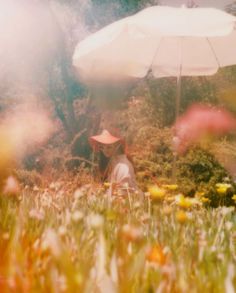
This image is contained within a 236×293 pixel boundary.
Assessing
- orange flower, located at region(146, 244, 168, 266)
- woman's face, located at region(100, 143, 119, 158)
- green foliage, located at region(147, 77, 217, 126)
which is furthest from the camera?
green foliage, located at region(147, 77, 217, 126)

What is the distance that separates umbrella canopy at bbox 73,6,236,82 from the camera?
5184mm

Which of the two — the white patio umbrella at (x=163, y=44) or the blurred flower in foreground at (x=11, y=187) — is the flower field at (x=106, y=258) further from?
the white patio umbrella at (x=163, y=44)

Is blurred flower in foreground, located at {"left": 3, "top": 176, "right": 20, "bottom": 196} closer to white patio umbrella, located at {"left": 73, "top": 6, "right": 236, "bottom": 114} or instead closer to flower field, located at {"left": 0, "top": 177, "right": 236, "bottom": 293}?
flower field, located at {"left": 0, "top": 177, "right": 236, "bottom": 293}

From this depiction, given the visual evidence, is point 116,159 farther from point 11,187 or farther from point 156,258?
point 156,258

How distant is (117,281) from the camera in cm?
124

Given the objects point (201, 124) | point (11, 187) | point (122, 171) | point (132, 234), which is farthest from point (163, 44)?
point (132, 234)

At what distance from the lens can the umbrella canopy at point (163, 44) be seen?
17.0 feet

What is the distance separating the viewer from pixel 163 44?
300 inches

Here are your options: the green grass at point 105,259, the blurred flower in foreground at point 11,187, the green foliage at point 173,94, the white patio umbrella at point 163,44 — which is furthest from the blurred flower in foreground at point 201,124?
the green grass at point 105,259

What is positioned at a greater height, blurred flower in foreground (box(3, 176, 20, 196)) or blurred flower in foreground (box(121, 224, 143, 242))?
blurred flower in foreground (box(121, 224, 143, 242))

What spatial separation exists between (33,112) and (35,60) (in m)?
1.65

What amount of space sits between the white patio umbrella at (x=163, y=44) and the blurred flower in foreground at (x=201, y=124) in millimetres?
2424

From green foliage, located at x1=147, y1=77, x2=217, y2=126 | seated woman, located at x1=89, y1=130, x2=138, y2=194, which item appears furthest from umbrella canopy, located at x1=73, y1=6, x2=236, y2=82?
green foliage, located at x1=147, y1=77, x2=217, y2=126

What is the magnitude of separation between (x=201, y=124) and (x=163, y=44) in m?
5.63
